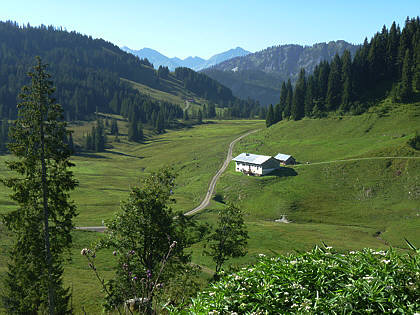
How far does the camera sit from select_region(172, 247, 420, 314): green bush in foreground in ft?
22.5

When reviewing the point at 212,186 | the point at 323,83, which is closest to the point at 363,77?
the point at 323,83

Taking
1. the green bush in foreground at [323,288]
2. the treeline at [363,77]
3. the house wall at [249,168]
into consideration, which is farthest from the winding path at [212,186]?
the green bush in foreground at [323,288]

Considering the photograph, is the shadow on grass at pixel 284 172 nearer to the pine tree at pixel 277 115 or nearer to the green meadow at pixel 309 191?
the green meadow at pixel 309 191

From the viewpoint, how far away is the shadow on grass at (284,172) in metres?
102

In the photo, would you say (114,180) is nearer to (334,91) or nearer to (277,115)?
(277,115)

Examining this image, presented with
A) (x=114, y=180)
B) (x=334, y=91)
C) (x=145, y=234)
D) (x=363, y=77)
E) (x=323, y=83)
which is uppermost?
(x=363, y=77)

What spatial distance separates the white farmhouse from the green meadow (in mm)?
3216

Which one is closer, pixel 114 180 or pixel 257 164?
pixel 257 164

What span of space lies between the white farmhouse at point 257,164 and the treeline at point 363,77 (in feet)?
168

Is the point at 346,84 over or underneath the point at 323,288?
over

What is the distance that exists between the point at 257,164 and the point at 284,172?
929 cm

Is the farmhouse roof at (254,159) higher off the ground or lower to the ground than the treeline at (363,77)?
lower

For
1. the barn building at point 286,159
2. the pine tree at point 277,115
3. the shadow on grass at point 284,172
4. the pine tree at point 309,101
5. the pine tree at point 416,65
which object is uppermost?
the pine tree at point 416,65

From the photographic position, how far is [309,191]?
93.1m
